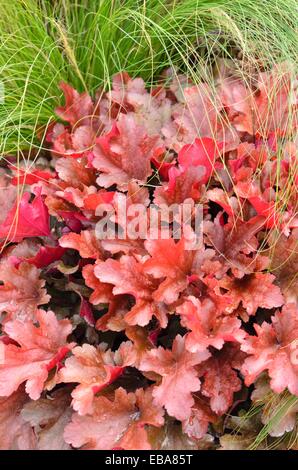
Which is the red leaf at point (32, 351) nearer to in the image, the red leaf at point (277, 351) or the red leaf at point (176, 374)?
the red leaf at point (176, 374)

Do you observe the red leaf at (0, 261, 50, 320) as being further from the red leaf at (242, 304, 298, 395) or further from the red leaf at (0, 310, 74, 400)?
the red leaf at (242, 304, 298, 395)

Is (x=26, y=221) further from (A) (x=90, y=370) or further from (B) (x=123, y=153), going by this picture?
(A) (x=90, y=370)

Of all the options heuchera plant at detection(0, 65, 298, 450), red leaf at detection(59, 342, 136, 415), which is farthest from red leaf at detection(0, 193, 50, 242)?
red leaf at detection(59, 342, 136, 415)

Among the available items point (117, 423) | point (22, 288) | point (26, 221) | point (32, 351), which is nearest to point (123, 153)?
point (26, 221)

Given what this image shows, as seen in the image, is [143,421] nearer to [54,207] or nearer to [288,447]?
[288,447]

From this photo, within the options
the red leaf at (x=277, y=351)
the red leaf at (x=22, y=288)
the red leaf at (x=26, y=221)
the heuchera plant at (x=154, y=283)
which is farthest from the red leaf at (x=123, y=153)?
the red leaf at (x=277, y=351)

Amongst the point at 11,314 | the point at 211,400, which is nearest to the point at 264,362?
the point at 211,400

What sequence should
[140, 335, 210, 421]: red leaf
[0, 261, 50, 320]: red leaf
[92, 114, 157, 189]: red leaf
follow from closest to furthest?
1. [140, 335, 210, 421]: red leaf
2. [0, 261, 50, 320]: red leaf
3. [92, 114, 157, 189]: red leaf

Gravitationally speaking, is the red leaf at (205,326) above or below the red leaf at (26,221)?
above

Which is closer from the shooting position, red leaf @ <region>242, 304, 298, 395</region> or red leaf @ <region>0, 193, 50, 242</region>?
red leaf @ <region>242, 304, 298, 395</region>
